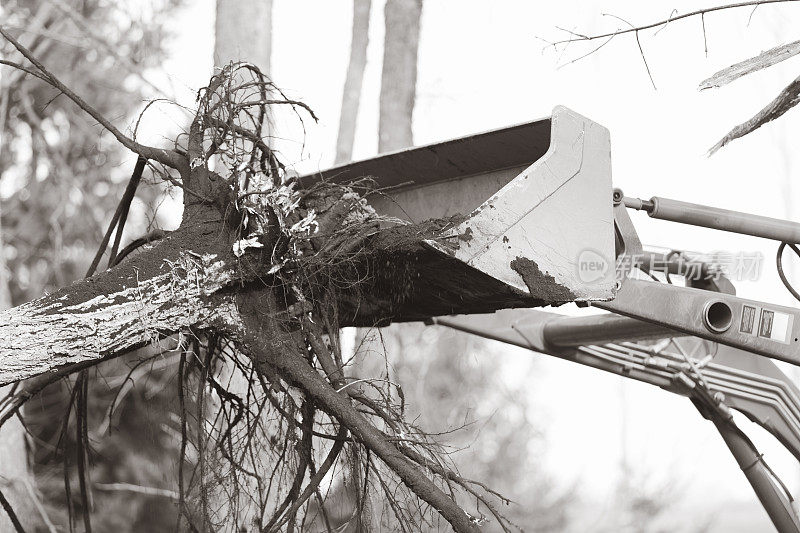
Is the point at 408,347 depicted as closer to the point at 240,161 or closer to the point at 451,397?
the point at 451,397

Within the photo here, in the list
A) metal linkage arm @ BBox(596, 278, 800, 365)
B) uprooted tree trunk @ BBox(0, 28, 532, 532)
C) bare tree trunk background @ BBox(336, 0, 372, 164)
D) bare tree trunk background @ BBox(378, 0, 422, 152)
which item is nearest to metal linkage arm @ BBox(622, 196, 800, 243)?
metal linkage arm @ BBox(596, 278, 800, 365)

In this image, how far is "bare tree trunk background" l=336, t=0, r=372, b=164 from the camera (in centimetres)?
1062

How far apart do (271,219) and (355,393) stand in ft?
2.00

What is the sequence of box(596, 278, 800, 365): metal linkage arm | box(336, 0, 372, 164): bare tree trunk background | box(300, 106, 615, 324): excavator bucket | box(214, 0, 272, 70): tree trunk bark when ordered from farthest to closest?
box(336, 0, 372, 164): bare tree trunk background, box(214, 0, 272, 70): tree trunk bark, box(596, 278, 800, 365): metal linkage arm, box(300, 106, 615, 324): excavator bucket

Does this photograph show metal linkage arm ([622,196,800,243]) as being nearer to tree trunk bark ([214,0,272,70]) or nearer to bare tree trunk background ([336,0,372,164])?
tree trunk bark ([214,0,272,70])

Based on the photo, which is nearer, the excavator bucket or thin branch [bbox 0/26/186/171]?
the excavator bucket

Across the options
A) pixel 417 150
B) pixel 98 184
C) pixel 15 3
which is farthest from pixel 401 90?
pixel 417 150

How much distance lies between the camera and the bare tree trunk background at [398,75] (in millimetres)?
9203

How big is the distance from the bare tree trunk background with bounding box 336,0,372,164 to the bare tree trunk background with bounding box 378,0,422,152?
1158 millimetres

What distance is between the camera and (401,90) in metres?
9.34

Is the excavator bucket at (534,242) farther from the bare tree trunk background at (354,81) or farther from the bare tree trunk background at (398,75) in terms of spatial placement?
the bare tree trunk background at (354,81)

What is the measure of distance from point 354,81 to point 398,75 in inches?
70.9

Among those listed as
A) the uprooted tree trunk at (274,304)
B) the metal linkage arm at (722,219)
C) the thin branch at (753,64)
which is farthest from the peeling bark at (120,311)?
the thin branch at (753,64)

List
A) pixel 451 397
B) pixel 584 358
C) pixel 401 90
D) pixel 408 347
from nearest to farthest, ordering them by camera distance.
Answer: pixel 584 358
pixel 401 90
pixel 408 347
pixel 451 397
